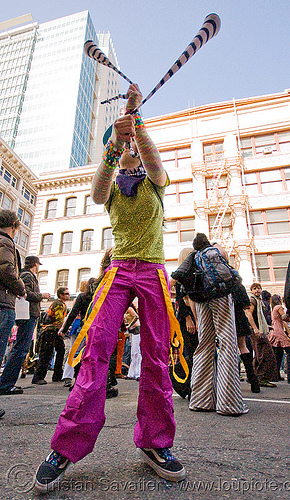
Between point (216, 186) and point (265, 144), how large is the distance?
5.15 m

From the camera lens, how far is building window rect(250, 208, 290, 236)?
21109 mm

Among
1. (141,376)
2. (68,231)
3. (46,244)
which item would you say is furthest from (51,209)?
(141,376)

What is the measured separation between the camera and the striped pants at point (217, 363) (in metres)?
3.07

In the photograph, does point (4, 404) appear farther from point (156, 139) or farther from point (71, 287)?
point (156, 139)

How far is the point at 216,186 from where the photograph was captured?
22.7 metres

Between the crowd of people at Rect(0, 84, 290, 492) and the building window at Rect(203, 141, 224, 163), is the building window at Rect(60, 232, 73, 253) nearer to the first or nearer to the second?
the building window at Rect(203, 141, 224, 163)

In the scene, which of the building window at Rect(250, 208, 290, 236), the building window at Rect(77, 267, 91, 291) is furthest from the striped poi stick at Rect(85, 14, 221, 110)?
the building window at Rect(77, 267, 91, 291)

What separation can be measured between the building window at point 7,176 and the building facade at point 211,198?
10380mm

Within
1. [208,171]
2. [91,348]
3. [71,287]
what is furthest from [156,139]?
[91,348]

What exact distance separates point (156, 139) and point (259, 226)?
11079 millimetres

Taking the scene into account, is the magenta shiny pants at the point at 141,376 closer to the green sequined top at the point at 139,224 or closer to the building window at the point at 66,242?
the green sequined top at the point at 139,224

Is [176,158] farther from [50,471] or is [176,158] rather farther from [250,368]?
[50,471]

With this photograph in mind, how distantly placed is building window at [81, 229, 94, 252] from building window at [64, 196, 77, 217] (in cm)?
241

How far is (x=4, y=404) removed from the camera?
11.8 ft
